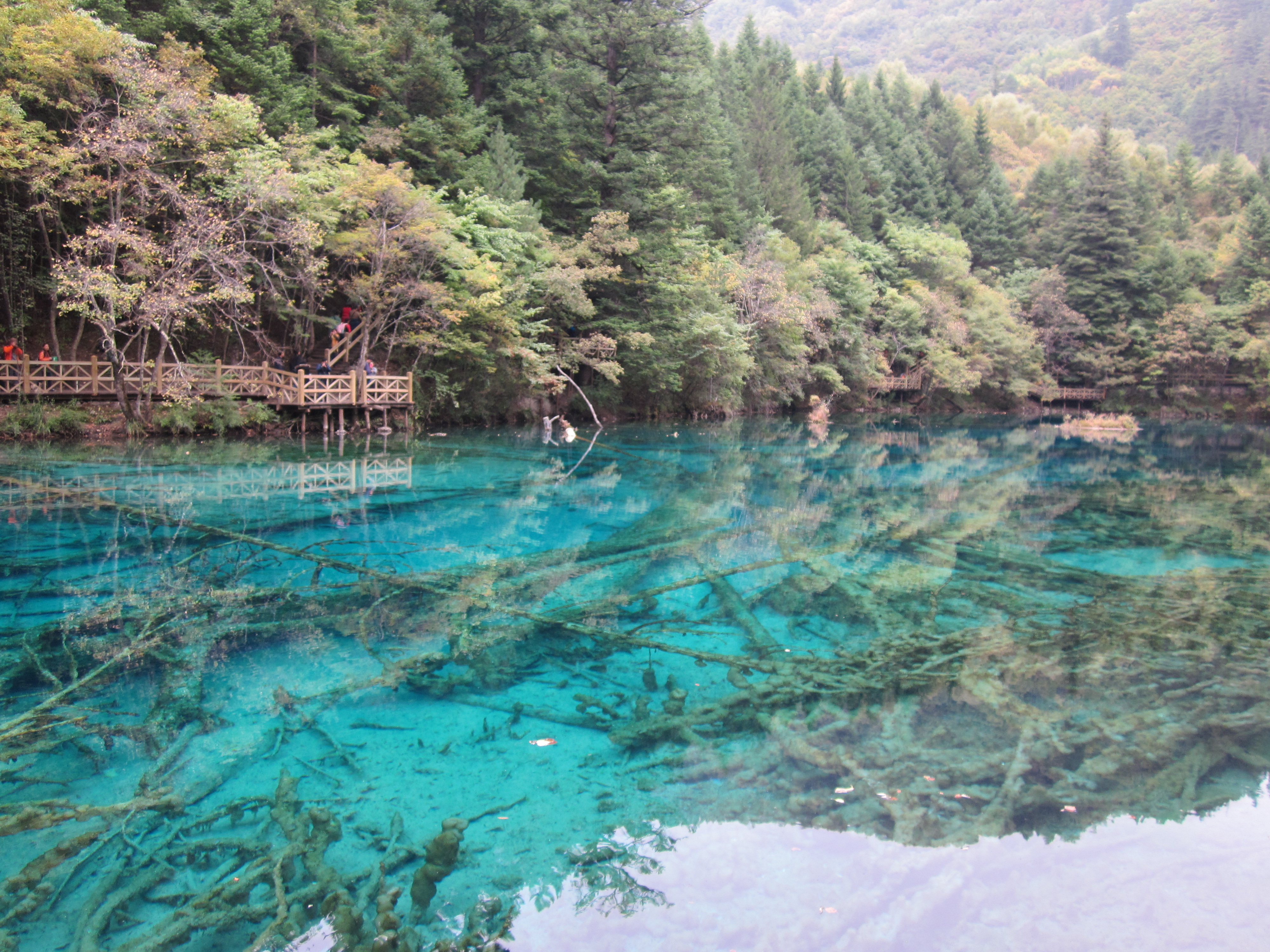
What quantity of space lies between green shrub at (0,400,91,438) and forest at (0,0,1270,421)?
2.11 meters

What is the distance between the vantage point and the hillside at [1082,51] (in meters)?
99.9

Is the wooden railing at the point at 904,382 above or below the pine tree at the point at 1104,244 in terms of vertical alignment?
below

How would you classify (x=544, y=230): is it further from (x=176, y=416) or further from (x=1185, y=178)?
(x=1185, y=178)

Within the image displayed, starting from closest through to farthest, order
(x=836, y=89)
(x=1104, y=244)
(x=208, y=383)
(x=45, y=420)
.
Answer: (x=45, y=420) < (x=208, y=383) < (x=1104, y=244) < (x=836, y=89)

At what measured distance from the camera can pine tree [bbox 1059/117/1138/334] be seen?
49.7 m

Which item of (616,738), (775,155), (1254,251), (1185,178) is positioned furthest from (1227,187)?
(616,738)

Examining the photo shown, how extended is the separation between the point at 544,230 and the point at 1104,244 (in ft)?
→ 135

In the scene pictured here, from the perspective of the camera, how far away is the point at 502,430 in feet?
88.6

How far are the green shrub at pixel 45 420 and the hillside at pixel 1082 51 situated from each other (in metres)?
101

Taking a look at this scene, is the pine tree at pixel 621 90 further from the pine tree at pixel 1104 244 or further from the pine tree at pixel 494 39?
the pine tree at pixel 1104 244

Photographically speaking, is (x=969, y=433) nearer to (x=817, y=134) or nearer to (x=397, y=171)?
(x=397, y=171)

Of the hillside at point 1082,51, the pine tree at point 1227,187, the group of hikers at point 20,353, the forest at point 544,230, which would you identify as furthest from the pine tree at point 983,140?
the group of hikers at point 20,353

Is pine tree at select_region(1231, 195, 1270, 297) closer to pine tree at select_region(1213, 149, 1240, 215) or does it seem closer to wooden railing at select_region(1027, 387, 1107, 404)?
wooden railing at select_region(1027, 387, 1107, 404)

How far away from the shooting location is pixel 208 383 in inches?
777
